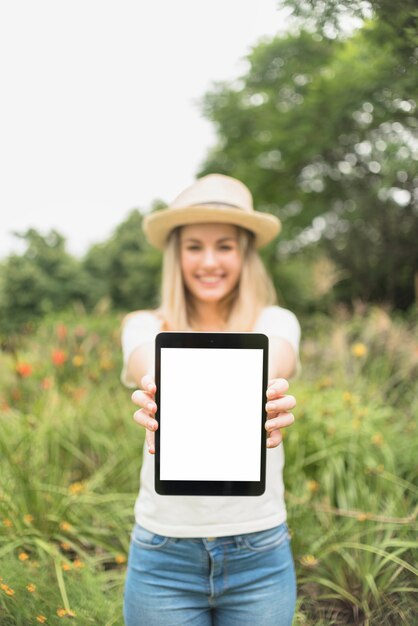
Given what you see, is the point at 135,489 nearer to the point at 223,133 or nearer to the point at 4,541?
the point at 4,541

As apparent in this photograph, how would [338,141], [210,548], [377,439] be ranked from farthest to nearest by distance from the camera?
[338,141], [377,439], [210,548]

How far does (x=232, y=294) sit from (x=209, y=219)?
255 mm

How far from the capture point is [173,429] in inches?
41.8

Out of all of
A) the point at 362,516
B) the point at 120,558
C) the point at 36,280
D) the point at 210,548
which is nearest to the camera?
the point at 210,548

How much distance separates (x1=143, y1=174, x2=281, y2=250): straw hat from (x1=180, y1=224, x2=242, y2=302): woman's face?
4cm

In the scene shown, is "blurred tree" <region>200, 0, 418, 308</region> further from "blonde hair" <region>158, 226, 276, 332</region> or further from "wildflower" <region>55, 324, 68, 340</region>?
A: "wildflower" <region>55, 324, 68, 340</region>

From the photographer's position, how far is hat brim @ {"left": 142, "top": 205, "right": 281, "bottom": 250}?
1688 millimetres

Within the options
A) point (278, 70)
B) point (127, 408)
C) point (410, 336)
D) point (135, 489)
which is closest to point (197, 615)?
point (135, 489)

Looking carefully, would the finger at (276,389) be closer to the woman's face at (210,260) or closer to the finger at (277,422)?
the finger at (277,422)

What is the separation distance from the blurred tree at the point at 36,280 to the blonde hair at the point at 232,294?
4213 millimetres

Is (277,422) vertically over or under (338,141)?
under

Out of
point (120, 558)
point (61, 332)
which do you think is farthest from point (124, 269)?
point (120, 558)

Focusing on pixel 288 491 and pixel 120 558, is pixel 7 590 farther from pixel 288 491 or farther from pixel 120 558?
pixel 288 491

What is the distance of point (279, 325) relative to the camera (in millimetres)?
1562
